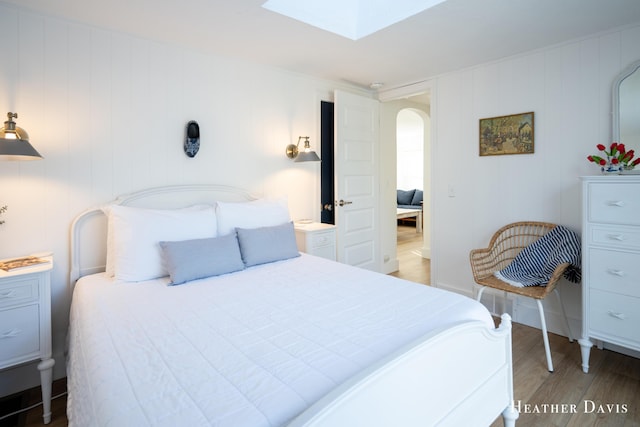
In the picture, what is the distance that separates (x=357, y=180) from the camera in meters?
3.87

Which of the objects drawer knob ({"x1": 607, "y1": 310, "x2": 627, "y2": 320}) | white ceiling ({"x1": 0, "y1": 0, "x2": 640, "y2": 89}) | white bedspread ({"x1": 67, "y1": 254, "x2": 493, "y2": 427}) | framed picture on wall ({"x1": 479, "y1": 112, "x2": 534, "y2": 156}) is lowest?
drawer knob ({"x1": 607, "y1": 310, "x2": 627, "y2": 320})

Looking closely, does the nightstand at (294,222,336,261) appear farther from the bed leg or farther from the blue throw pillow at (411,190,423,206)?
the blue throw pillow at (411,190,423,206)

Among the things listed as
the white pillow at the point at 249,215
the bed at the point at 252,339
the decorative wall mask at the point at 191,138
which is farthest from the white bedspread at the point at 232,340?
the decorative wall mask at the point at 191,138

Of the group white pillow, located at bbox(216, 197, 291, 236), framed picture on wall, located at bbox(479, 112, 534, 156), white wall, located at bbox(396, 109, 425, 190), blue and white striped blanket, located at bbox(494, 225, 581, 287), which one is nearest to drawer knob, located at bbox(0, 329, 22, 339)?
white pillow, located at bbox(216, 197, 291, 236)

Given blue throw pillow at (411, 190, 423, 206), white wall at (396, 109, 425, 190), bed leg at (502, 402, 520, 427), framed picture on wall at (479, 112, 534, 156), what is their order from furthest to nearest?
white wall at (396, 109, 425, 190), blue throw pillow at (411, 190, 423, 206), framed picture on wall at (479, 112, 534, 156), bed leg at (502, 402, 520, 427)

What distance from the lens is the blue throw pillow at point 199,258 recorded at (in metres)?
2.07

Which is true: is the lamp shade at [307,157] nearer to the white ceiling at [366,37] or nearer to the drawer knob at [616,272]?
the white ceiling at [366,37]

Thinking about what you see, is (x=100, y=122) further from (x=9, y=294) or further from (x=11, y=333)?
(x=11, y=333)

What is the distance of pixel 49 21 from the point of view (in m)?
2.18

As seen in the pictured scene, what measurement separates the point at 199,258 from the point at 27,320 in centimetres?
91

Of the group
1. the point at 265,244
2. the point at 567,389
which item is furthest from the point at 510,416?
the point at 265,244

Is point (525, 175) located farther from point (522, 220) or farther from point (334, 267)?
point (334, 267)

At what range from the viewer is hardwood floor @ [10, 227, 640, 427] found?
187 cm

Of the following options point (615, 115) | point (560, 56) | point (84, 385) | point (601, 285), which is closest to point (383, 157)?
point (560, 56)
